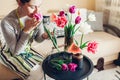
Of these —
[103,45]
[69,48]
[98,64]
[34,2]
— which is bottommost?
[98,64]

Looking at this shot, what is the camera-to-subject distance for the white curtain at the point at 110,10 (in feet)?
7.90

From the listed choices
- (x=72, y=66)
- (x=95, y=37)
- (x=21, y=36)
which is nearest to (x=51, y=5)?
(x=95, y=37)

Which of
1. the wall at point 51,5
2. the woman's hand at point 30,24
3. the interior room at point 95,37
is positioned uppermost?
the woman's hand at point 30,24

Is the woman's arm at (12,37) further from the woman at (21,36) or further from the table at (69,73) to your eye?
the table at (69,73)

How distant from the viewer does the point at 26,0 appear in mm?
1428

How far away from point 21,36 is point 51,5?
1.12 m

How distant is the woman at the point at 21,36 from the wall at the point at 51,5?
0.60 metres

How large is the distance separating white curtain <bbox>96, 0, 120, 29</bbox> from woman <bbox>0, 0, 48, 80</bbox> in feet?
3.89

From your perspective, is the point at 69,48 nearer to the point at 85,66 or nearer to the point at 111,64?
the point at 85,66

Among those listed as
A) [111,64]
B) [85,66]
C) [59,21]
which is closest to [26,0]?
[59,21]

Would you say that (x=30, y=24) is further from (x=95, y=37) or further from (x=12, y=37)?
(x=95, y=37)

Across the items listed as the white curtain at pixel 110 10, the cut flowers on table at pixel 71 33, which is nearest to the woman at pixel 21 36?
the cut flowers on table at pixel 71 33

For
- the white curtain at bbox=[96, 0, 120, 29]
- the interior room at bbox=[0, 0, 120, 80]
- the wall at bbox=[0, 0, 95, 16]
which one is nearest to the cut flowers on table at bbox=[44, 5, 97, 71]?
the interior room at bbox=[0, 0, 120, 80]

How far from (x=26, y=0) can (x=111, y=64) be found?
1372 mm
